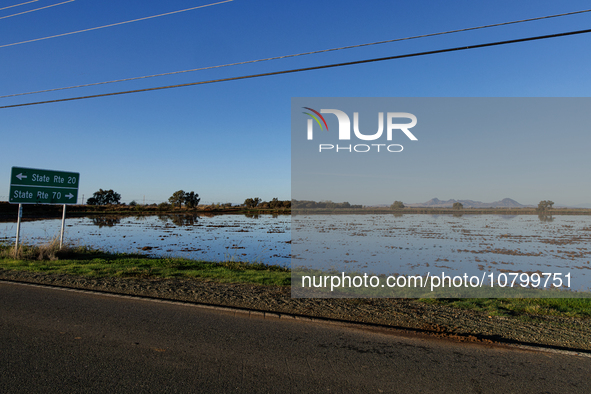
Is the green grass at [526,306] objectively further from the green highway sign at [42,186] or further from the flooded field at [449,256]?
the green highway sign at [42,186]

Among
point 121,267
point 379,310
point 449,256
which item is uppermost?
point 121,267

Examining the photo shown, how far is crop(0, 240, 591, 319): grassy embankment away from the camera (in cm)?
737

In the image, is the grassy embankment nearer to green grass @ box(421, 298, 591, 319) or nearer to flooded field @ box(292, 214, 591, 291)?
green grass @ box(421, 298, 591, 319)

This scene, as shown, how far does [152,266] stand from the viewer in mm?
12492

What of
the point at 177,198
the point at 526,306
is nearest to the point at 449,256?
the point at 526,306

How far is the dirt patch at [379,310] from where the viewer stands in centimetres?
562

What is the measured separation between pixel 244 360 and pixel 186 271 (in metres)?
7.52

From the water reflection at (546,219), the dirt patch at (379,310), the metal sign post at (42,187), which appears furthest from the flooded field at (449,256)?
the water reflection at (546,219)

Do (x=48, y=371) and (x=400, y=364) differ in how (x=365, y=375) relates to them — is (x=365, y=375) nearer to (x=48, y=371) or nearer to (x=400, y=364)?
(x=400, y=364)

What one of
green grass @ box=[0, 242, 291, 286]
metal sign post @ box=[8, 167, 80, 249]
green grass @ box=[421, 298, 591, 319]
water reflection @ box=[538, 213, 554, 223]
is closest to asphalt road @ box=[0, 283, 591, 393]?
green grass @ box=[421, 298, 591, 319]

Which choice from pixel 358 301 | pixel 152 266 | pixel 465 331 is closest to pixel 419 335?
pixel 465 331

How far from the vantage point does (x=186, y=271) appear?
11.5 meters

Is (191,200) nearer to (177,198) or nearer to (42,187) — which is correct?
(177,198)

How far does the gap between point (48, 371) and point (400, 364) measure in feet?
14.9
